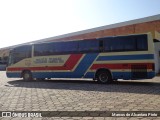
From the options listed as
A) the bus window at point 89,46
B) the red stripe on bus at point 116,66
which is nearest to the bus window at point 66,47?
the bus window at point 89,46

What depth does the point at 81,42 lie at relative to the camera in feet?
54.2

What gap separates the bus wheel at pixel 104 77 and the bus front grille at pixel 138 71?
171 cm

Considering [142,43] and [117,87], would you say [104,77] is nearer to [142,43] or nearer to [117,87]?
[117,87]

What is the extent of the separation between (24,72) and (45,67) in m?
2.46

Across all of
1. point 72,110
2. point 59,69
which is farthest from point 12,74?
point 72,110

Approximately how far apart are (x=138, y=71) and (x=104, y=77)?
244cm

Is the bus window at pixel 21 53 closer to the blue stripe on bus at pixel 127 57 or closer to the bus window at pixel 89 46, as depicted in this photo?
the bus window at pixel 89 46

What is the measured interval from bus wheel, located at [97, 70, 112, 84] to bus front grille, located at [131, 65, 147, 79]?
171 cm

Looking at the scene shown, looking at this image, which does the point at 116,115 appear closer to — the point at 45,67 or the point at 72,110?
the point at 72,110

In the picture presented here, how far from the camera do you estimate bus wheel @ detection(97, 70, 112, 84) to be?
15366mm

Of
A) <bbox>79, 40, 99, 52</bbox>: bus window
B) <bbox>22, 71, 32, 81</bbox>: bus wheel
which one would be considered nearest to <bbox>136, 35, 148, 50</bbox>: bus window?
<bbox>79, 40, 99, 52</bbox>: bus window

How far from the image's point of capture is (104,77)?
15.5 meters

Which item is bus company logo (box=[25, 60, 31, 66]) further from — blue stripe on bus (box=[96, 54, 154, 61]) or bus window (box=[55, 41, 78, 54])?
blue stripe on bus (box=[96, 54, 154, 61])

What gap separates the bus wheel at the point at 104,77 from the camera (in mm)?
15366
